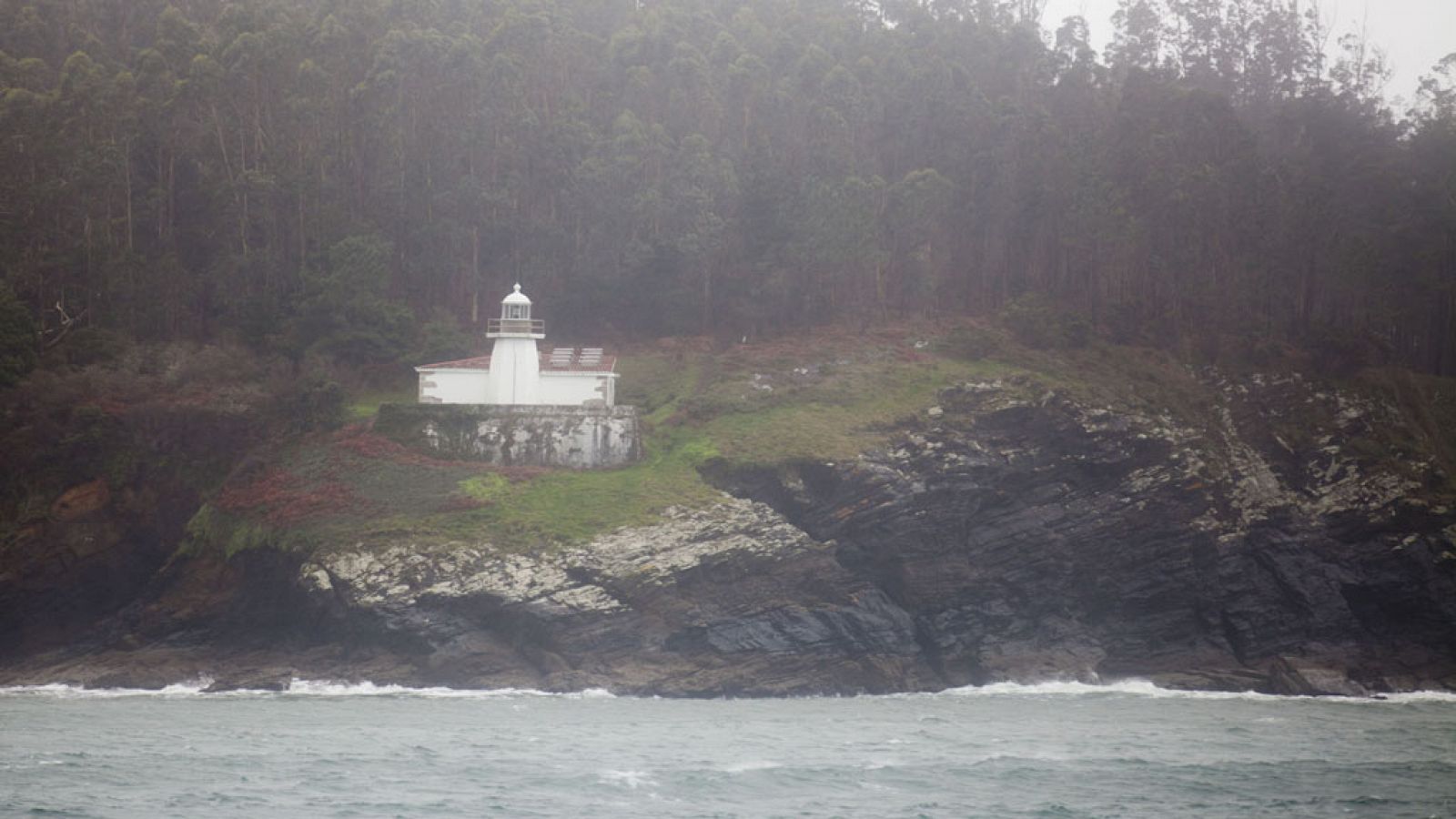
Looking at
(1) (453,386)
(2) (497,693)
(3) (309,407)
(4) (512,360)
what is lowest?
(2) (497,693)

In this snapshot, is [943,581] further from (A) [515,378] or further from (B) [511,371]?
(B) [511,371]

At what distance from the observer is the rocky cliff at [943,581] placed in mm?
50000

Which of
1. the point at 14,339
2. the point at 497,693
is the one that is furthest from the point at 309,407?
the point at 497,693

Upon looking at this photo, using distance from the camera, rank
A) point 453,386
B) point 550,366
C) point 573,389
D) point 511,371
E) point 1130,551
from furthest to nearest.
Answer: point 550,366
point 573,389
point 453,386
point 511,371
point 1130,551

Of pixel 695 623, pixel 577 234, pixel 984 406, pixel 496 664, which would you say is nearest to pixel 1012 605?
pixel 984 406

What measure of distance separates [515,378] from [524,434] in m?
2.73

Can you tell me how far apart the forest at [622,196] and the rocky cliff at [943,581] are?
34.2 feet

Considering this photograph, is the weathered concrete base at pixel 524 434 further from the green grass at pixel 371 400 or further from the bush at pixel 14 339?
the bush at pixel 14 339

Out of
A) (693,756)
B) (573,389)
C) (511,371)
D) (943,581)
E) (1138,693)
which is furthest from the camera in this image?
(573,389)

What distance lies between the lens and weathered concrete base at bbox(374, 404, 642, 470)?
58.5 meters

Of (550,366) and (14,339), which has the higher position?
(14,339)

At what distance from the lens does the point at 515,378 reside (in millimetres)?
60219

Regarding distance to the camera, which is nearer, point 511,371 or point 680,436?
point 680,436

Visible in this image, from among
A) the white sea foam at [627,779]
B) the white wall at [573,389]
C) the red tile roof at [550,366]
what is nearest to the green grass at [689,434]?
the white wall at [573,389]
